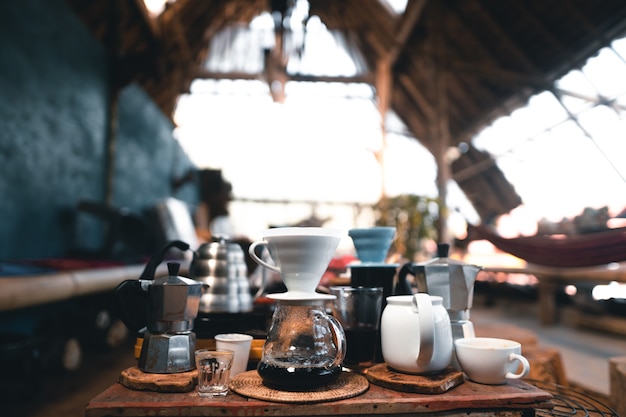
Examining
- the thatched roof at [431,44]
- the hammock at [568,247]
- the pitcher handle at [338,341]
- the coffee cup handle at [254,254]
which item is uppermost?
the thatched roof at [431,44]

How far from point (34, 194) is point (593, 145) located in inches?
308

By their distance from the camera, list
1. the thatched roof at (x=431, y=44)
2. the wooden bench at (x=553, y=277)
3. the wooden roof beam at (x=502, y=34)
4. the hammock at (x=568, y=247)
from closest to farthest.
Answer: the hammock at (x=568, y=247) → the wooden bench at (x=553, y=277) → the thatched roof at (x=431, y=44) → the wooden roof beam at (x=502, y=34)

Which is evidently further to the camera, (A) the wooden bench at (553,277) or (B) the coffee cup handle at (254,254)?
(A) the wooden bench at (553,277)

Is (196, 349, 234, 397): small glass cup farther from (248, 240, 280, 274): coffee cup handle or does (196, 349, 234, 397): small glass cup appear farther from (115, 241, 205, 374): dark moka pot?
(248, 240, 280, 274): coffee cup handle

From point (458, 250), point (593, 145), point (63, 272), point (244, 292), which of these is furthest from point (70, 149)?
point (593, 145)

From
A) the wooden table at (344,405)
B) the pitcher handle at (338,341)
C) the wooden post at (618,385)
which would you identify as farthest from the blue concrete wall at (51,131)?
the wooden post at (618,385)

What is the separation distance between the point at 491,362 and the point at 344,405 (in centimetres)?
37

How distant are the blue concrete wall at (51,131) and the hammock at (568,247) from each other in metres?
3.08

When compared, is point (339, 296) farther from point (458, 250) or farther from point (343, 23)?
point (343, 23)

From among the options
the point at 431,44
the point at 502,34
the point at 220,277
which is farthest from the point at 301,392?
the point at 502,34

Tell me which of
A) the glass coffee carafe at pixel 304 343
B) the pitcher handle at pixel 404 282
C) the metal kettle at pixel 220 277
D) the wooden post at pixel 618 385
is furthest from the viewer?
the wooden post at pixel 618 385

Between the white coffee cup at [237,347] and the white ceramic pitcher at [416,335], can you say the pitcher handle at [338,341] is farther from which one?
the white coffee cup at [237,347]

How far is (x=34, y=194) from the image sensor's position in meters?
3.25

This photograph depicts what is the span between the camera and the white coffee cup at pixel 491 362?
1048 mm
